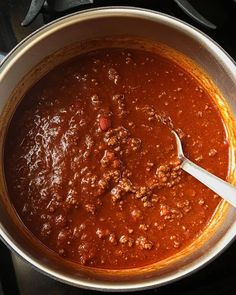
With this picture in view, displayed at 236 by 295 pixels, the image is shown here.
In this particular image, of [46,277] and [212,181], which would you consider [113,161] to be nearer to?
[212,181]

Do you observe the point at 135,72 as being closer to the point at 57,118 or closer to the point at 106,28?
the point at 106,28

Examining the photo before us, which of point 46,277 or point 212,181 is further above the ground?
point 212,181

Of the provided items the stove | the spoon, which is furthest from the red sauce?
the stove

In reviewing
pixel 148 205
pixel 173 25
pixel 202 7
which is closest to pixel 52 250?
pixel 148 205

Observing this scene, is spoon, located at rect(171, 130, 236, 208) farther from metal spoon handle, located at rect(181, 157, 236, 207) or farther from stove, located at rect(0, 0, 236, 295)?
stove, located at rect(0, 0, 236, 295)

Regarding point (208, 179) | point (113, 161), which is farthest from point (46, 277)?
point (208, 179)

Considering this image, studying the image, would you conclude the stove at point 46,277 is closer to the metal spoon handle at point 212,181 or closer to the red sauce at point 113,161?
the red sauce at point 113,161
